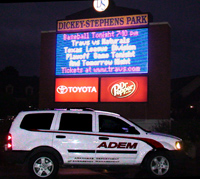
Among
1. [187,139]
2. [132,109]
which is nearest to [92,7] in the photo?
[132,109]

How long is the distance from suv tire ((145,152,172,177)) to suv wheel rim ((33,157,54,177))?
8.22 ft

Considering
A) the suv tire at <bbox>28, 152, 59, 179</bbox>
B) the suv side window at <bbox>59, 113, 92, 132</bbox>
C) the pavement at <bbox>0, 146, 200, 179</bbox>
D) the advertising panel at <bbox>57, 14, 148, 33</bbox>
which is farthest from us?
the advertising panel at <bbox>57, 14, 148, 33</bbox>

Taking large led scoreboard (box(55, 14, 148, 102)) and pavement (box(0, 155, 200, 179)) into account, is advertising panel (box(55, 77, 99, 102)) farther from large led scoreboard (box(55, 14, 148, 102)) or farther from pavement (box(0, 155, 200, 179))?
pavement (box(0, 155, 200, 179))

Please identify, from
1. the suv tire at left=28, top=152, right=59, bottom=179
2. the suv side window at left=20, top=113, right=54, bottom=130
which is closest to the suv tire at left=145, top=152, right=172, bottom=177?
the suv tire at left=28, top=152, right=59, bottom=179

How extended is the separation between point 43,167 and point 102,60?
13.5m

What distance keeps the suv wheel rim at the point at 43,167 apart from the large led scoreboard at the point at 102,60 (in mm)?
12946

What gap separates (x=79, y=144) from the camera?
9172 millimetres

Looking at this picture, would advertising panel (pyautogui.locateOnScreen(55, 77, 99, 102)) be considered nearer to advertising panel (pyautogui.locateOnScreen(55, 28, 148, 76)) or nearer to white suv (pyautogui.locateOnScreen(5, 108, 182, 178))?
advertising panel (pyautogui.locateOnScreen(55, 28, 148, 76))

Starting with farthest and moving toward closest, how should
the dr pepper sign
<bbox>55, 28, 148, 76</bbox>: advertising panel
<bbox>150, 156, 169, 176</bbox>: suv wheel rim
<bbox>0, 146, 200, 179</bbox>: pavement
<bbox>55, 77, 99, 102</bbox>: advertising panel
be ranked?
<bbox>55, 77, 99, 102</bbox>: advertising panel, the dr pepper sign, <bbox>55, 28, 148, 76</bbox>: advertising panel, <bbox>0, 146, 200, 179</bbox>: pavement, <bbox>150, 156, 169, 176</bbox>: suv wheel rim

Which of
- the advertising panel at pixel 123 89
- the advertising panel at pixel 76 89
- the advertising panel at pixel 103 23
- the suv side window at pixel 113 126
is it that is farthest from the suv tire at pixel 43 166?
the advertising panel at pixel 103 23

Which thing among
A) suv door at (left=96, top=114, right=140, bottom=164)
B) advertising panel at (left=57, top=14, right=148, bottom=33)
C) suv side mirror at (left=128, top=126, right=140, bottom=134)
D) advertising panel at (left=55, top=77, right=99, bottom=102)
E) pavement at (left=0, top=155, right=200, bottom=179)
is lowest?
pavement at (left=0, top=155, right=200, bottom=179)

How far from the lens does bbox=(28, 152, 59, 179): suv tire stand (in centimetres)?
899

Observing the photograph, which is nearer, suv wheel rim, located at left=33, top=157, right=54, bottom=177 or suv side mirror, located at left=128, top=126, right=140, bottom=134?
suv wheel rim, located at left=33, top=157, right=54, bottom=177

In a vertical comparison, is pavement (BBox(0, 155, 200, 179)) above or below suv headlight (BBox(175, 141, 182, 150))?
below
